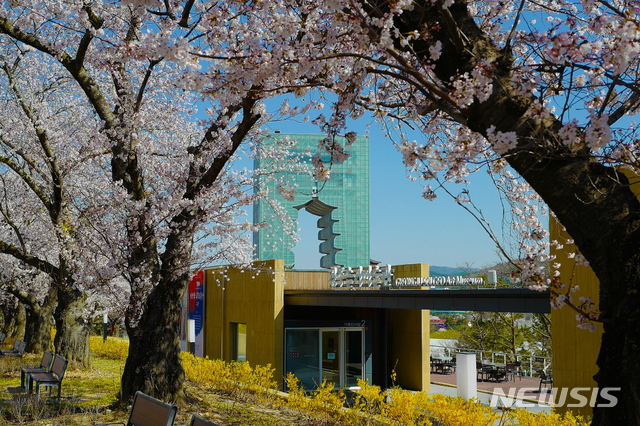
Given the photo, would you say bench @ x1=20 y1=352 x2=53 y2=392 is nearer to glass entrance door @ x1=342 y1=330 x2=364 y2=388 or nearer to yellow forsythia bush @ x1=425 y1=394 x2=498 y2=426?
yellow forsythia bush @ x1=425 y1=394 x2=498 y2=426

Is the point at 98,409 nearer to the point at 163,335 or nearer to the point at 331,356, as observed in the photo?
the point at 163,335

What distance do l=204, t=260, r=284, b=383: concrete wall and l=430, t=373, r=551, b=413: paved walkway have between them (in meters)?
5.60

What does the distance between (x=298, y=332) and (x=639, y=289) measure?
17855 millimetres

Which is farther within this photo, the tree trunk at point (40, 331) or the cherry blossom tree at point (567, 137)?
the tree trunk at point (40, 331)

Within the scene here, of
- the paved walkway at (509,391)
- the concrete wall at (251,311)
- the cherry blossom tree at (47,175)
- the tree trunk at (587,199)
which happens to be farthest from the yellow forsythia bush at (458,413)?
the concrete wall at (251,311)

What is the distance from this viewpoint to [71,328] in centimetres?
1354

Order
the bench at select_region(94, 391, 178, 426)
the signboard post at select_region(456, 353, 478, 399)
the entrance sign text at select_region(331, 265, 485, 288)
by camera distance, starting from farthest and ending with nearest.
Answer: the entrance sign text at select_region(331, 265, 485, 288), the signboard post at select_region(456, 353, 478, 399), the bench at select_region(94, 391, 178, 426)

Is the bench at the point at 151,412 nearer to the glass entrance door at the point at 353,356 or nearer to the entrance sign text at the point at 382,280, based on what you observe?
the entrance sign text at the point at 382,280

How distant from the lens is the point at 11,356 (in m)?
14.7

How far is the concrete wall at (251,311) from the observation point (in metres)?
19.7

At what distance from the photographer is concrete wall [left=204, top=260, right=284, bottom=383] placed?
19734 mm

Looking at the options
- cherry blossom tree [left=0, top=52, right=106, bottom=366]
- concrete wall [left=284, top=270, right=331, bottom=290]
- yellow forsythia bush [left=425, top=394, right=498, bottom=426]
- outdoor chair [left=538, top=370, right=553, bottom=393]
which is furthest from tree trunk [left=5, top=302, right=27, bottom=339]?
yellow forsythia bush [left=425, top=394, right=498, bottom=426]

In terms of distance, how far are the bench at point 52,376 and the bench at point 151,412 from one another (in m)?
3.76

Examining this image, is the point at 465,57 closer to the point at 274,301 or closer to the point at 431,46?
the point at 431,46
